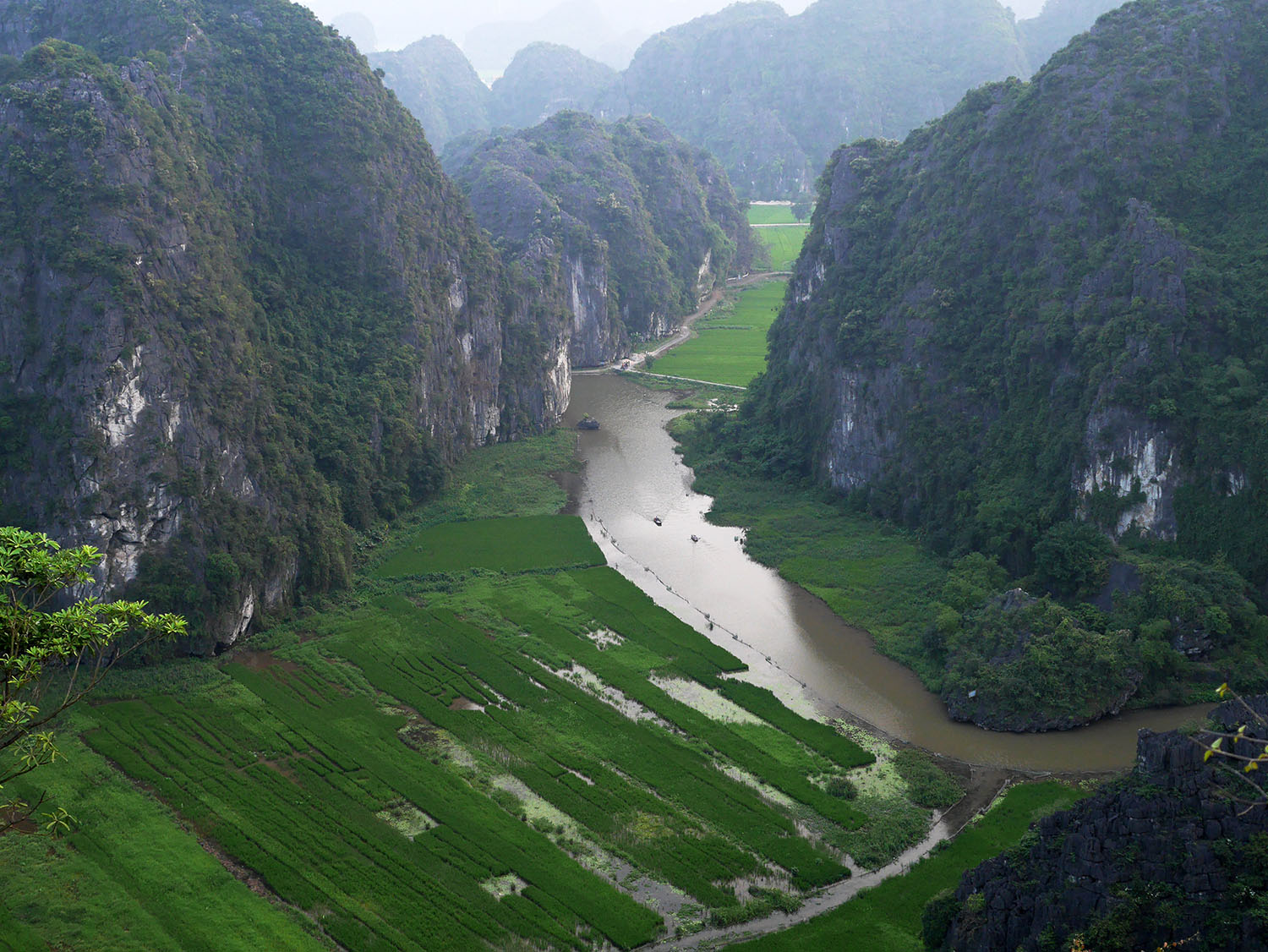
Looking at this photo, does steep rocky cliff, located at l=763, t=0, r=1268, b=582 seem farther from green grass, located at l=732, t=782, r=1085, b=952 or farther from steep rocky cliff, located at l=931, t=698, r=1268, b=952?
steep rocky cliff, located at l=931, t=698, r=1268, b=952

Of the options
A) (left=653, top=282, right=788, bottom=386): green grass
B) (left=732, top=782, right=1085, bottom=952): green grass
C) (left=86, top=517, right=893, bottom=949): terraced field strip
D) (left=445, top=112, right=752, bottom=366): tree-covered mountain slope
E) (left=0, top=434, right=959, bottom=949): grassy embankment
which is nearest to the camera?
(left=732, top=782, right=1085, bottom=952): green grass

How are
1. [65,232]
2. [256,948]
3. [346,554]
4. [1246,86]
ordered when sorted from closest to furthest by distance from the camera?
[256,948] → [65,232] → [346,554] → [1246,86]

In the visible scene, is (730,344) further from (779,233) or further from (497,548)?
(497,548)

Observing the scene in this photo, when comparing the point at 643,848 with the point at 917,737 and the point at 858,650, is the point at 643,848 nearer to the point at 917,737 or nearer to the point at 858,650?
the point at 917,737

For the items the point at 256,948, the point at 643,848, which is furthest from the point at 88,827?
Answer: the point at 643,848

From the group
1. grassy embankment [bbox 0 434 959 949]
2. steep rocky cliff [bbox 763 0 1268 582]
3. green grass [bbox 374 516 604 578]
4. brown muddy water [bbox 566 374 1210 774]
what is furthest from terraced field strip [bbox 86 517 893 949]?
steep rocky cliff [bbox 763 0 1268 582]
